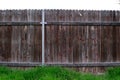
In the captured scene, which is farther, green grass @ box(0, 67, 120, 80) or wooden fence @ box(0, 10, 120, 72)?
wooden fence @ box(0, 10, 120, 72)

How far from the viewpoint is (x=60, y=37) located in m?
11.0

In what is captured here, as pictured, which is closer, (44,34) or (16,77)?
(16,77)

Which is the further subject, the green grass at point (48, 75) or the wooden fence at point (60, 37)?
the wooden fence at point (60, 37)

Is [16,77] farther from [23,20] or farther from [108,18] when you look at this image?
[108,18]

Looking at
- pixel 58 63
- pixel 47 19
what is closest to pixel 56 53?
pixel 58 63

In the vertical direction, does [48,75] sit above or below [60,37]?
below

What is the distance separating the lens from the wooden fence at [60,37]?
10969 millimetres

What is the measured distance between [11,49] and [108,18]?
2.88 metres

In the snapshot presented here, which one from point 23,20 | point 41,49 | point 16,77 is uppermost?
point 23,20

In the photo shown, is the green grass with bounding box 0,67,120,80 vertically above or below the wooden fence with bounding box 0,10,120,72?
below

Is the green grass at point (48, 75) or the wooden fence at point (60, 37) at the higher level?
the wooden fence at point (60, 37)

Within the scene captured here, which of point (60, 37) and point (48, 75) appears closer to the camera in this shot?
point (48, 75)

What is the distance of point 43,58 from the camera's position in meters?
10.9

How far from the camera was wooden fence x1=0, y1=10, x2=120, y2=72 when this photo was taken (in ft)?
36.0
